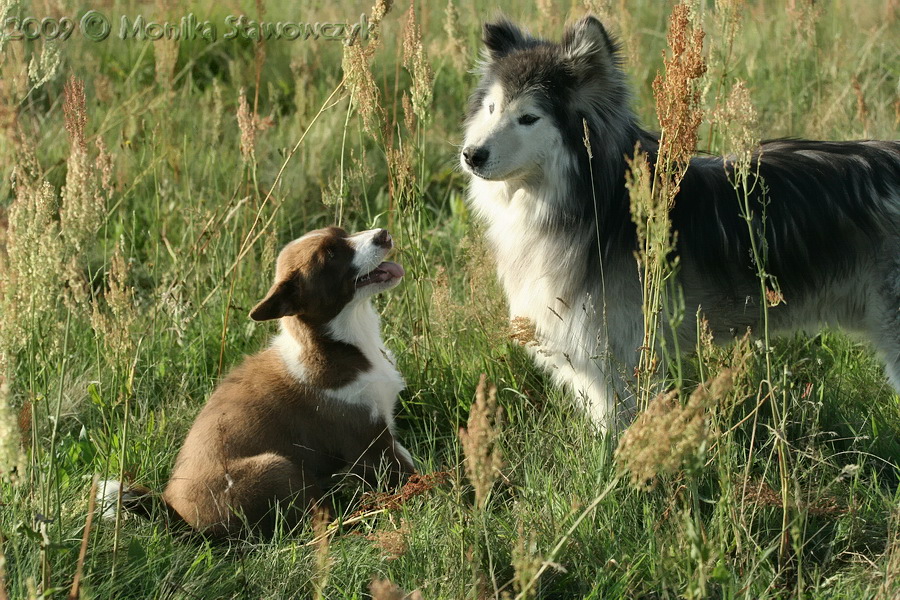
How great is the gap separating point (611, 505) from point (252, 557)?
3.97 ft

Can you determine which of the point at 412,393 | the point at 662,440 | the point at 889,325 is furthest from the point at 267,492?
the point at 889,325

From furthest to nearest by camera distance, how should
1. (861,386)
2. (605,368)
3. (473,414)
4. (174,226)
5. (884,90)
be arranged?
(884,90) → (174,226) → (861,386) → (605,368) → (473,414)

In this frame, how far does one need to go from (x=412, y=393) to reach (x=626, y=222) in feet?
4.03

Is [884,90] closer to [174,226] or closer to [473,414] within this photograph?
[174,226]

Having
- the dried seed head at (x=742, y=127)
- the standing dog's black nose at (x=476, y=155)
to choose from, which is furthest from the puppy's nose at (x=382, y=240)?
the dried seed head at (x=742, y=127)

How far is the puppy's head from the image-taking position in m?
3.66

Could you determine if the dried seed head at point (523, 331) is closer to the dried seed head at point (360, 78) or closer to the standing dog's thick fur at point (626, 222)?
the standing dog's thick fur at point (626, 222)

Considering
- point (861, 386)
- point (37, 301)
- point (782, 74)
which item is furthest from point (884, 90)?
point (37, 301)

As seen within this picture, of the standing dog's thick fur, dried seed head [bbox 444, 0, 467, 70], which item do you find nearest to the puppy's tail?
the standing dog's thick fur

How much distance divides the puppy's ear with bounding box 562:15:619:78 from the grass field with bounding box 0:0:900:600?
460 millimetres

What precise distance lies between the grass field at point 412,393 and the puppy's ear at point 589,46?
1.51 ft

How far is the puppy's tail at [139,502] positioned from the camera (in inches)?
124

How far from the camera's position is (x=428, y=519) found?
3018mm

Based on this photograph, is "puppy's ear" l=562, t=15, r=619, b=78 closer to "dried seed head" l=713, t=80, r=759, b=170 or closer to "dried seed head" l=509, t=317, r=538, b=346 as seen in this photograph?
"dried seed head" l=509, t=317, r=538, b=346
